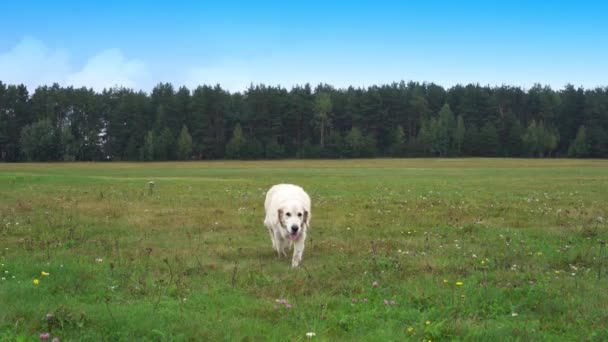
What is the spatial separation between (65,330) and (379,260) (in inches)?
245

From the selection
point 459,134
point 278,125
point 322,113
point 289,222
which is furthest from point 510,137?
point 289,222

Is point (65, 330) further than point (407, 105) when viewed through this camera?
No

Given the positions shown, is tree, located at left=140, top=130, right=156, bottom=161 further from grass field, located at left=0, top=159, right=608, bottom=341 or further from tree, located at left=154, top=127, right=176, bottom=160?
grass field, located at left=0, top=159, right=608, bottom=341

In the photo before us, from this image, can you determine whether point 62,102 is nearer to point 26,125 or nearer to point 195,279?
point 26,125

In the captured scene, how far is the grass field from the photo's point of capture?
22.5 feet

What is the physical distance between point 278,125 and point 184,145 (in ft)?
83.5

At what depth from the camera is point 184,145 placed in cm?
12325

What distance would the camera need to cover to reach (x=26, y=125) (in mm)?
129250

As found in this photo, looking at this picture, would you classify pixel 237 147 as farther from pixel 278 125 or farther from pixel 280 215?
pixel 280 215

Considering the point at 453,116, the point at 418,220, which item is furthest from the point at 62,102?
the point at 418,220

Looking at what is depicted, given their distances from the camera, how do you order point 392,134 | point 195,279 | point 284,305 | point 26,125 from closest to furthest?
point 284,305 → point 195,279 → point 26,125 → point 392,134

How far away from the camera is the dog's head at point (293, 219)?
38.1 feet

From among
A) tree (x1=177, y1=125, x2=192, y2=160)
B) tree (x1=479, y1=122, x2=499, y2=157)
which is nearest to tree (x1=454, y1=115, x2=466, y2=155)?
tree (x1=479, y1=122, x2=499, y2=157)

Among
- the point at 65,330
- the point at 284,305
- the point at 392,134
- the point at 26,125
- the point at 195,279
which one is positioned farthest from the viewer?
the point at 392,134
